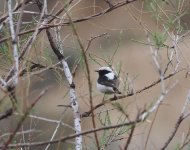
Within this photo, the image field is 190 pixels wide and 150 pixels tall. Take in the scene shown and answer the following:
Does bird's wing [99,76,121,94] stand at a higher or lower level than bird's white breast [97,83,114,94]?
higher

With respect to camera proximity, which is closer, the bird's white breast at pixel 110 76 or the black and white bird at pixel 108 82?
the black and white bird at pixel 108 82

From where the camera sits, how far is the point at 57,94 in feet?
25.3

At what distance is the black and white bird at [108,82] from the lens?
106 inches

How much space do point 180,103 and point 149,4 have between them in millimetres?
6128

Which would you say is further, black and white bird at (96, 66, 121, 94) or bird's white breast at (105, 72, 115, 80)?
bird's white breast at (105, 72, 115, 80)

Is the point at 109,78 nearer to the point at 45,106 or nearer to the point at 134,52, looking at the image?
the point at 45,106

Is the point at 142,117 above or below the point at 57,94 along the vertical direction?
above

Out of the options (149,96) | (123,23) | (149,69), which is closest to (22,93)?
(149,96)

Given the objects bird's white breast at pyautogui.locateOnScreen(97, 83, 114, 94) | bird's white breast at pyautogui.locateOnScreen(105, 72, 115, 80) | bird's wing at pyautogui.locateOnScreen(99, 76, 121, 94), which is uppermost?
bird's white breast at pyautogui.locateOnScreen(105, 72, 115, 80)

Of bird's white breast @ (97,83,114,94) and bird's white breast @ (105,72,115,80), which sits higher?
bird's white breast @ (105,72,115,80)

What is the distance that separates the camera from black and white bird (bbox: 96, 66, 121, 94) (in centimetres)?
269

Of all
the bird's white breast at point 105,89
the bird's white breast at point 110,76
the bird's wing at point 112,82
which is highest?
the bird's white breast at point 110,76

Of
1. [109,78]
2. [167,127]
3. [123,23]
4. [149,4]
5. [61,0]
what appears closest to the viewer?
[61,0]

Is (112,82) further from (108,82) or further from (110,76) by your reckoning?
(110,76)
